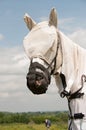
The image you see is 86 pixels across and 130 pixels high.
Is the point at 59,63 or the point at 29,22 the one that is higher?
the point at 29,22

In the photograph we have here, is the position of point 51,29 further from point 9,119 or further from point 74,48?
point 9,119

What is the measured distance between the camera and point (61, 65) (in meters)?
3.19

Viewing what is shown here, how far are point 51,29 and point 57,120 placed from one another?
7903 centimetres

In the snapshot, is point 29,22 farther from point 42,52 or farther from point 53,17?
point 42,52

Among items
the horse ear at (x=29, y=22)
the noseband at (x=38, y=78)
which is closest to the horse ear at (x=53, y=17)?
the horse ear at (x=29, y=22)

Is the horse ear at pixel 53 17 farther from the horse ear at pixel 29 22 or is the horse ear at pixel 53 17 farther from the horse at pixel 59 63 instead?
the horse ear at pixel 29 22

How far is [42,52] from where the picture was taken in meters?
3.09

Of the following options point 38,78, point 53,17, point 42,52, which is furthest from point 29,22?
point 38,78

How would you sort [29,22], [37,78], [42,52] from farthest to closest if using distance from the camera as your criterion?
[29,22] → [42,52] → [37,78]

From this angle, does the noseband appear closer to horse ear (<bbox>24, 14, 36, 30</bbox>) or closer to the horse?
the horse

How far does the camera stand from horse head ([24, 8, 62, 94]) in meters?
2.99

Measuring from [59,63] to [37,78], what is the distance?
0.94 feet

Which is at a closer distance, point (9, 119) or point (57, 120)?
point (57, 120)

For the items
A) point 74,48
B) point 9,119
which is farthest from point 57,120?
point 74,48
